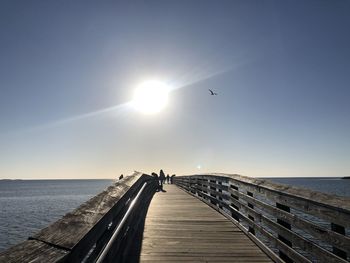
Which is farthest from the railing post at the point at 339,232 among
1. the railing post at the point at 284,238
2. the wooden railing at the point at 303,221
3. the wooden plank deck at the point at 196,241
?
the wooden plank deck at the point at 196,241

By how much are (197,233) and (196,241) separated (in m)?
0.82

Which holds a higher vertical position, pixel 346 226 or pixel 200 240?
pixel 346 226

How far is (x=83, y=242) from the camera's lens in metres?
2.65

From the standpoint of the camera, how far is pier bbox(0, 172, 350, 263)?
2.53 metres

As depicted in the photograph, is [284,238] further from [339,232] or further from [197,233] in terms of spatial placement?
[197,233]

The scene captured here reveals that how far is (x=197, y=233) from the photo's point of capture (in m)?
7.75

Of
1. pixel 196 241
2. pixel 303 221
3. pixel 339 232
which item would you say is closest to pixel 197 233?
pixel 196 241

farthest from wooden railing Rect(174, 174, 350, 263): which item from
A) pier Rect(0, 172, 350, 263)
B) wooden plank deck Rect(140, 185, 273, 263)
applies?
wooden plank deck Rect(140, 185, 273, 263)

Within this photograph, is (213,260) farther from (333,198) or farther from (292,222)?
(333,198)

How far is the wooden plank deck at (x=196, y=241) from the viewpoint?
19.0 feet

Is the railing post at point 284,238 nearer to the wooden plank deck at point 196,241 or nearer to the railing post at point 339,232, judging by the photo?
the wooden plank deck at point 196,241

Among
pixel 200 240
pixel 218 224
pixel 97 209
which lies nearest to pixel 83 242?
pixel 97 209

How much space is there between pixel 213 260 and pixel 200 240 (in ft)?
4.75

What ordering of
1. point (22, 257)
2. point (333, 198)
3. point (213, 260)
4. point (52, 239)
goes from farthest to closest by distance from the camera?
point (213, 260) < point (333, 198) < point (52, 239) < point (22, 257)
